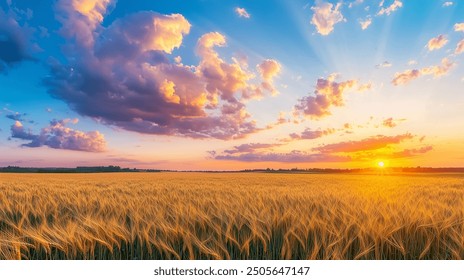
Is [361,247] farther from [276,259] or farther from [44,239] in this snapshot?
[44,239]

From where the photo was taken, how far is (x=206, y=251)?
74.2 inches

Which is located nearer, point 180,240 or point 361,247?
point 361,247

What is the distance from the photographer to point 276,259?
205 centimetres

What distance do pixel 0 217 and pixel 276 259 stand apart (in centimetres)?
317
